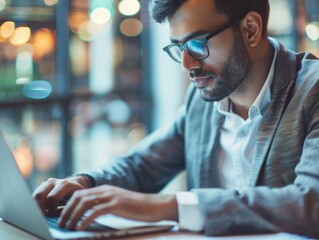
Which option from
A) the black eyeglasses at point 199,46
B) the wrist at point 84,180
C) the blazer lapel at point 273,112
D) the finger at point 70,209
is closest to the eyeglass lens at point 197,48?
the black eyeglasses at point 199,46

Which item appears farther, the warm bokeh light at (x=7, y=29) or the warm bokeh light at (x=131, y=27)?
the warm bokeh light at (x=131, y=27)

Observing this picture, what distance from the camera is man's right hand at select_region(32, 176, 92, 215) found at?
1.36m

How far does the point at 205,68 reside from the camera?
63.3 inches

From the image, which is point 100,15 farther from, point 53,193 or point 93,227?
point 93,227

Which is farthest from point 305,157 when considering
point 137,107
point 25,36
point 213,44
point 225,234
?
point 137,107

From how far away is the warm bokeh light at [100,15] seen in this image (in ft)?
14.3

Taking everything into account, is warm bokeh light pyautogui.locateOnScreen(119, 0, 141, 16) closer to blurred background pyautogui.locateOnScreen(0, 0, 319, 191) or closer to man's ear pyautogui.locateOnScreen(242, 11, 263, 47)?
blurred background pyautogui.locateOnScreen(0, 0, 319, 191)

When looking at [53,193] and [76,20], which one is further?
[76,20]

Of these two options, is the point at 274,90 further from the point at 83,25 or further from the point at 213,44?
→ the point at 83,25

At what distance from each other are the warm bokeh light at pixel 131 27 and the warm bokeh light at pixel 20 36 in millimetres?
818

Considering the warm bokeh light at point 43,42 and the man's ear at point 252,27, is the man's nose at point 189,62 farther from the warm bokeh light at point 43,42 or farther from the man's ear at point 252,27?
the warm bokeh light at point 43,42

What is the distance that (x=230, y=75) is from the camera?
64.7 inches

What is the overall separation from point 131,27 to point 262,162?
312 cm

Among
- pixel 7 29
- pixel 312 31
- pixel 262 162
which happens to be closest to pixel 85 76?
pixel 7 29
